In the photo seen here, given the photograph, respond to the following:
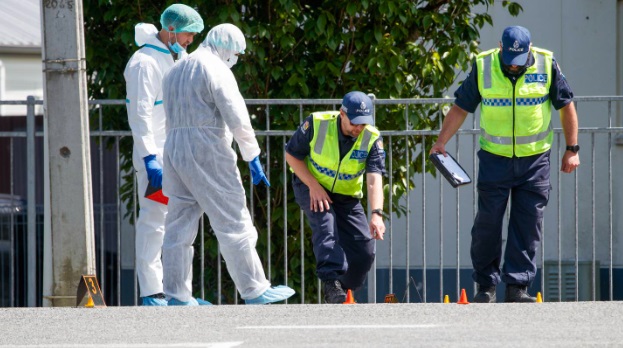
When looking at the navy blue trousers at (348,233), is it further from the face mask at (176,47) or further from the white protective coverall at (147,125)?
the face mask at (176,47)

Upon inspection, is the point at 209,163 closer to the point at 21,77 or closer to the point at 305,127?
the point at 305,127

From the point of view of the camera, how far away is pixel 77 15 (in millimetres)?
8242

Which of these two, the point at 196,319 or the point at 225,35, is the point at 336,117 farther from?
the point at 196,319

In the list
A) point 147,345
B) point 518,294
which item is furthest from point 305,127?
point 147,345

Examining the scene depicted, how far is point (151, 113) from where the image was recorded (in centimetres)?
840

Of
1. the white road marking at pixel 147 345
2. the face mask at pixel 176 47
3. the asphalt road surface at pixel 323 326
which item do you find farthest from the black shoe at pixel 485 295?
the white road marking at pixel 147 345

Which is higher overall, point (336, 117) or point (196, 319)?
point (336, 117)

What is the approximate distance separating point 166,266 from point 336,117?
4.61 feet

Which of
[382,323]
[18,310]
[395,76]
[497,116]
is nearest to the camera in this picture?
[382,323]

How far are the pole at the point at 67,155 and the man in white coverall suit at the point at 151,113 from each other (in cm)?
33

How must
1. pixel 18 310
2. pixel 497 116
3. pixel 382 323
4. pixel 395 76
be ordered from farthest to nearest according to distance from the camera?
pixel 395 76 < pixel 497 116 < pixel 18 310 < pixel 382 323

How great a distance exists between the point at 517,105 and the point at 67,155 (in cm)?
269

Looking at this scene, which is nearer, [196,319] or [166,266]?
[196,319]

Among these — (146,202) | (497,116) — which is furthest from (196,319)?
(497,116)
